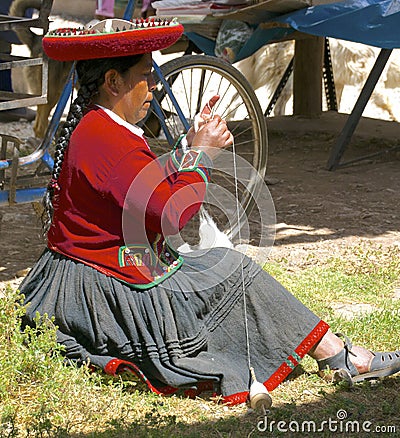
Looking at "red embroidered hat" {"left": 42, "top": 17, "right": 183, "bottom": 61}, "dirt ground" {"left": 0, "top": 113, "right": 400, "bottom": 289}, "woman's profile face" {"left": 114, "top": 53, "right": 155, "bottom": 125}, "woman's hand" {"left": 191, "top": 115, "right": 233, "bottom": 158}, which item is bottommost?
"dirt ground" {"left": 0, "top": 113, "right": 400, "bottom": 289}

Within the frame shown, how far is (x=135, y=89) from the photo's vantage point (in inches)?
123

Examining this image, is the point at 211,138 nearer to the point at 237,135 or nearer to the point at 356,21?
the point at 237,135

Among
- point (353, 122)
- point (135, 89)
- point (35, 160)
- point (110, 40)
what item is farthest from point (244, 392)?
point (353, 122)

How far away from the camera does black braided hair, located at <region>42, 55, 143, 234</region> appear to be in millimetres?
3105

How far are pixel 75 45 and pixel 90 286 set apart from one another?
Result: 0.85 m

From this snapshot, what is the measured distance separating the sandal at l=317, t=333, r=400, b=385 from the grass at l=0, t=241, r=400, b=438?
0.11 ft

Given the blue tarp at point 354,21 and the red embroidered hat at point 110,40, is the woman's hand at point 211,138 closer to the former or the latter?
the red embroidered hat at point 110,40

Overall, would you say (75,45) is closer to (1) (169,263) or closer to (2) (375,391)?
(1) (169,263)

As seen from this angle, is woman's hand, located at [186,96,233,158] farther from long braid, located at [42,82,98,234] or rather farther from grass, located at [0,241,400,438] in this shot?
grass, located at [0,241,400,438]

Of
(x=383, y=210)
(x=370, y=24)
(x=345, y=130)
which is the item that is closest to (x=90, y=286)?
(x=383, y=210)

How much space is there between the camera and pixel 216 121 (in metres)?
3.15
